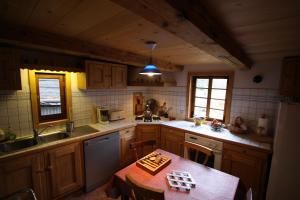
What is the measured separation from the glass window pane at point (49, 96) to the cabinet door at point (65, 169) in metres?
0.67

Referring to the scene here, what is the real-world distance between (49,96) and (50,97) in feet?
0.07

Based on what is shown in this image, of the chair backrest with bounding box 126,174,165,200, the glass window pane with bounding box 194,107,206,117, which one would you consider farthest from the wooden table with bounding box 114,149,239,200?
the glass window pane with bounding box 194,107,206,117

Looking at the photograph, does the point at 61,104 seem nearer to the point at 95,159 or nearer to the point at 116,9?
the point at 95,159

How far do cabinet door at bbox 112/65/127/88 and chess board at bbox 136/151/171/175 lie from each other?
4.82 feet

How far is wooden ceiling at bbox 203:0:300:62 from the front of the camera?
75 centimetres

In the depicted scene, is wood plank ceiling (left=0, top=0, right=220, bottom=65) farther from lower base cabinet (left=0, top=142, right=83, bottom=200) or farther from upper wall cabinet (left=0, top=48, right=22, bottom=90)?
lower base cabinet (left=0, top=142, right=83, bottom=200)

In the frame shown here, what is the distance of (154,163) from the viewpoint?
1.59 metres

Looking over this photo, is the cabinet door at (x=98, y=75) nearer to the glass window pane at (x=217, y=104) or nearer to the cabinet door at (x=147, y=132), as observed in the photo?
the cabinet door at (x=147, y=132)

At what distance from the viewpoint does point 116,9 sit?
889mm

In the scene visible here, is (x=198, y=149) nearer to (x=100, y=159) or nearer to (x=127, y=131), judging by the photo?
(x=127, y=131)

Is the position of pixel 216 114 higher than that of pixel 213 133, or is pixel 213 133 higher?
pixel 216 114

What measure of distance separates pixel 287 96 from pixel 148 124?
2.15m

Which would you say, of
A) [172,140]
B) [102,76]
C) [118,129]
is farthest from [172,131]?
[102,76]

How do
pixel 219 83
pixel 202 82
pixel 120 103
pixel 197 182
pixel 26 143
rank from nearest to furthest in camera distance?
pixel 197 182
pixel 26 143
pixel 219 83
pixel 202 82
pixel 120 103
